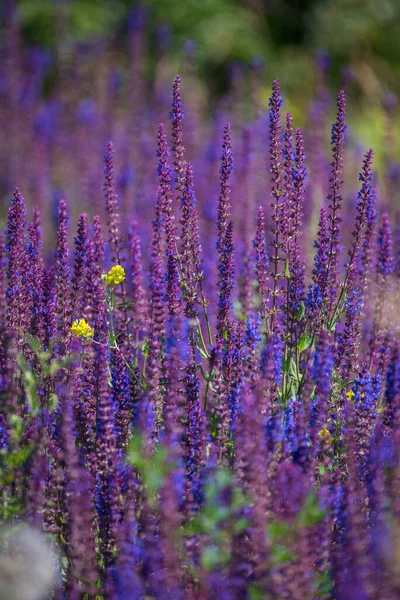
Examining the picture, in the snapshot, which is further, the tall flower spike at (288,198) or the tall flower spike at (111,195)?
the tall flower spike at (111,195)

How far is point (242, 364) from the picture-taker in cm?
321

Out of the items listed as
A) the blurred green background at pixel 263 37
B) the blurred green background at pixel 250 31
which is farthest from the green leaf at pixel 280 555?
the blurred green background at pixel 250 31

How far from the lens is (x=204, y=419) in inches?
108

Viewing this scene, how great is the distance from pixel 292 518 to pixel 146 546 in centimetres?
42

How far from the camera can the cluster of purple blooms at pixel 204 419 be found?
228 centimetres

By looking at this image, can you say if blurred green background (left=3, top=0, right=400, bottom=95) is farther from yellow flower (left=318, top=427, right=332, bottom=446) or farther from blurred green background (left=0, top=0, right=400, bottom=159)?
yellow flower (left=318, top=427, right=332, bottom=446)

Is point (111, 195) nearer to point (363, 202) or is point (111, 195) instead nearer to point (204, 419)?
point (363, 202)

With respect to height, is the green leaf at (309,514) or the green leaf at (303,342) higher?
the green leaf at (303,342)

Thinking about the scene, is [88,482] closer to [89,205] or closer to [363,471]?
[363,471]

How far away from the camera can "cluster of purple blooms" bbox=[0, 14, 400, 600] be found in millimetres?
2275

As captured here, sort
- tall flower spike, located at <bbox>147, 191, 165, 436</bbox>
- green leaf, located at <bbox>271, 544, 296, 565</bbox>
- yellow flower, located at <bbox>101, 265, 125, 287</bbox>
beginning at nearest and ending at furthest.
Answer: green leaf, located at <bbox>271, 544, 296, 565</bbox> → tall flower spike, located at <bbox>147, 191, 165, 436</bbox> → yellow flower, located at <bbox>101, 265, 125, 287</bbox>

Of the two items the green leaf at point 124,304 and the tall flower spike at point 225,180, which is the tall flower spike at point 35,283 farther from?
the tall flower spike at point 225,180

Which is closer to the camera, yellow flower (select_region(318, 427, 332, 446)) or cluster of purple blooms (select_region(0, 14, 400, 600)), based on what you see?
cluster of purple blooms (select_region(0, 14, 400, 600))

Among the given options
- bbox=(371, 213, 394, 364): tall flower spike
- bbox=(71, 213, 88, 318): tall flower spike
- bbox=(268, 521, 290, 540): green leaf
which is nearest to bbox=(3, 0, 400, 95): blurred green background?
bbox=(371, 213, 394, 364): tall flower spike
